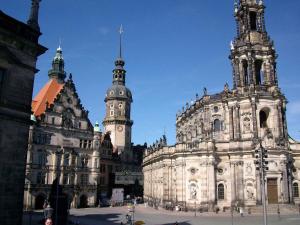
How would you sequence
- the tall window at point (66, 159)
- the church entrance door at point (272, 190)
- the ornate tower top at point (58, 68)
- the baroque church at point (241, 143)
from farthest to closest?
the ornate tower top at point (58, 68) → the tall window at point (66, 159) → the baroque church at point (241, 143) → the church entrance door at point (272, 190)

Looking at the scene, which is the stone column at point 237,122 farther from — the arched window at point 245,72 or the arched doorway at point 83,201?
the arched doorway at point 83,201

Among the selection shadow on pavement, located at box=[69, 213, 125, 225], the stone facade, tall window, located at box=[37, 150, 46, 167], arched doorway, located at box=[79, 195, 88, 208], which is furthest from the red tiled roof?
the stone facade

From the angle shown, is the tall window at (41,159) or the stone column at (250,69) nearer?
the tall window at (41,159)

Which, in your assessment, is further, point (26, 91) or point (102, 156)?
point (102, 156)

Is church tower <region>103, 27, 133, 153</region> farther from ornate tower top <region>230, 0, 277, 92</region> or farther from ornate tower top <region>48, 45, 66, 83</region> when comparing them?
ornate tower top <region>230, 0, 277, 92</region>

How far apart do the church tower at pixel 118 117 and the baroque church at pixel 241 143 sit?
2770 cm

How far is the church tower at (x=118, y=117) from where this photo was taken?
89000 mm

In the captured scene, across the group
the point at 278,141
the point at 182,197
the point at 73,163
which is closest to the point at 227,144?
the point at 278,141

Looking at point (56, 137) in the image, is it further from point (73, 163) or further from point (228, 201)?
point (228, 201)

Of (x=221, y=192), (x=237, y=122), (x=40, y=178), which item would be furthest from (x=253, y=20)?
(x=40, y=178)

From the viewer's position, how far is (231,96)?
56.8 meters

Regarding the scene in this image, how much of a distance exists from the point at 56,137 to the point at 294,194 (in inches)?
1537

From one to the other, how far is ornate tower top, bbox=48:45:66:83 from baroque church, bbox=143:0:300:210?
31.6m

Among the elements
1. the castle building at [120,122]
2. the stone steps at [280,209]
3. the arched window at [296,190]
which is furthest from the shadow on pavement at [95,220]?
the castle building at [120,122]
